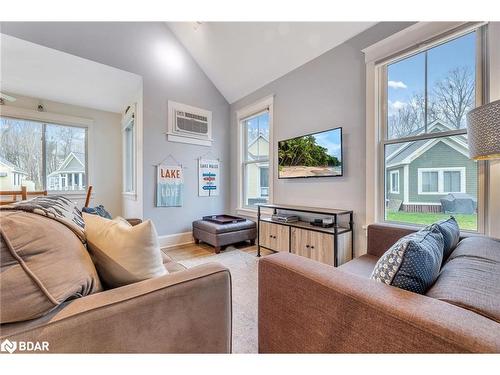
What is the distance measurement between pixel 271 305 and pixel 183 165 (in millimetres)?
3024

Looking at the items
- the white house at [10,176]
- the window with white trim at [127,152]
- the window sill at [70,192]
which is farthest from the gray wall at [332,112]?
the white house at [10,176]

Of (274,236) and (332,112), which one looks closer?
(332,112)

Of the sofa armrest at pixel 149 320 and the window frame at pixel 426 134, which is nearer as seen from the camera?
the sofa armrest at pixel 149 320

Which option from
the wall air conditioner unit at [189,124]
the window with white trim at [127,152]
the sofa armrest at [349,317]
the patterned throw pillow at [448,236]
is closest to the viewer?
the sofa armrest at [349,317]

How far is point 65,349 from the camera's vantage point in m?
0.63

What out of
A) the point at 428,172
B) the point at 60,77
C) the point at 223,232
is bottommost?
the point at 223,232

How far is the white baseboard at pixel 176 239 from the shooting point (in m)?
3.41

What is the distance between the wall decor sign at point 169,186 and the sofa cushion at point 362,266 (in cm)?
276

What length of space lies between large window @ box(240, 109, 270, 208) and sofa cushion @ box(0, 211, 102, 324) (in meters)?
2.99

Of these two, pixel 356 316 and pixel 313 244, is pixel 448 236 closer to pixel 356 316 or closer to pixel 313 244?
pixel 356 316

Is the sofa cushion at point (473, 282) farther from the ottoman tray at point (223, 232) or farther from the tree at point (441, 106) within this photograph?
the ottoman tray at point (223, 232)

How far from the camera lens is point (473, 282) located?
74 cm

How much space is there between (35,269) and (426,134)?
2.69m

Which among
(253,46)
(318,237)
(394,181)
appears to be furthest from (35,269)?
(253,46)
